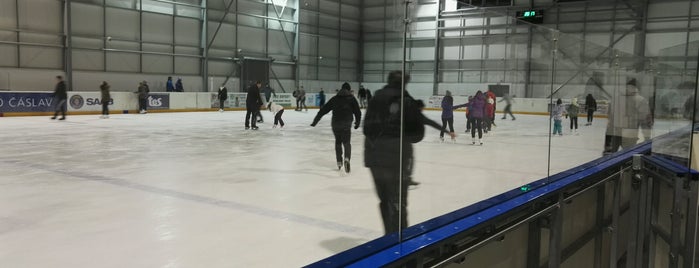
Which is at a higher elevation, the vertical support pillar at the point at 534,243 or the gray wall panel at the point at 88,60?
the gray wall panel at the point at 88,60

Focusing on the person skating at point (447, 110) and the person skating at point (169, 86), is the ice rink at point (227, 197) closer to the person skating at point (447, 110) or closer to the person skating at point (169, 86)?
the person skating at point (447, 110)

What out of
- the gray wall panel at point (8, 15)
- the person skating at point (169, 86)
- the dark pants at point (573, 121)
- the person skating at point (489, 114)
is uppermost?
the gray wall panel at point (8, 15)

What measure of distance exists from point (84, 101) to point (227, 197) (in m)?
18.4

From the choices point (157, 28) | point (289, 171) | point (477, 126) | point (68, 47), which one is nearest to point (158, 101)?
point (68, 47)

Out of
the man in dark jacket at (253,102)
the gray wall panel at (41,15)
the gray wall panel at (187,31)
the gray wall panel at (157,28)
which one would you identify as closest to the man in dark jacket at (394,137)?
the man in dark jacket at (253,102)

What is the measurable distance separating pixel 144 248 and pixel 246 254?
852 mm

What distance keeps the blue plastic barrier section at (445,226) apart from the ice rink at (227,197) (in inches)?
2.5

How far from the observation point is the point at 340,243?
14.5 ft

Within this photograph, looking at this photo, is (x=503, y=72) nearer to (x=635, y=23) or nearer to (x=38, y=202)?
(x=38, y=202)

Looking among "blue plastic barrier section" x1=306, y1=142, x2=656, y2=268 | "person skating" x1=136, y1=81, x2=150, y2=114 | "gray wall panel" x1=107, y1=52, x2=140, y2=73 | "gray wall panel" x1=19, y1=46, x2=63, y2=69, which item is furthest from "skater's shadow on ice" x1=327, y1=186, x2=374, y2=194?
"gray wall panel" x1=107, y1=52, x2=140, y2=73

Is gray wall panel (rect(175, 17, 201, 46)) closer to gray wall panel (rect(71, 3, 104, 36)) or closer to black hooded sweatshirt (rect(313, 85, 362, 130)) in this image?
gray wall panel (rect(71, 3, 104, 36))

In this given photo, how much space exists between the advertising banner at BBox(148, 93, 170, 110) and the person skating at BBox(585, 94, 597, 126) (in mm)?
22082

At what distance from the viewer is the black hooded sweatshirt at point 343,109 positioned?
2.96 meters

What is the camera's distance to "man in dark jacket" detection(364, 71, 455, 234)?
209cm
